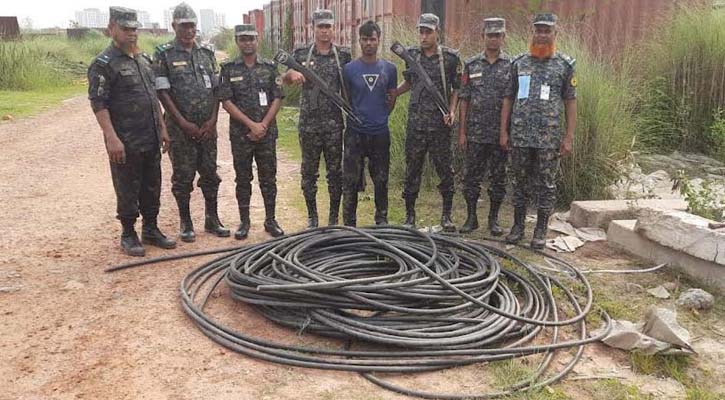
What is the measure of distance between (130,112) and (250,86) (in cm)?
→ 88

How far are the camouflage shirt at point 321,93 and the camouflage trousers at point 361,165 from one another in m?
0.20

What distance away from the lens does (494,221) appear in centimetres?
488

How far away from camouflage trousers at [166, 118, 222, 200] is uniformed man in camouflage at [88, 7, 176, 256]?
0.14 m

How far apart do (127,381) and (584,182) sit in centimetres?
441

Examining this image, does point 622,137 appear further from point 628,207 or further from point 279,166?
point 279,166

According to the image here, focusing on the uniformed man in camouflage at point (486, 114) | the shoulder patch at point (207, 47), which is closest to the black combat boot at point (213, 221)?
the shoulder patch at point (207, 47)

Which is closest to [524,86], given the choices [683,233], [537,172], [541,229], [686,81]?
[537,172]

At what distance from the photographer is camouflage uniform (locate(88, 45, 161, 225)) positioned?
3906mm

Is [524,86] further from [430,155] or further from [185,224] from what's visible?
[185,224]

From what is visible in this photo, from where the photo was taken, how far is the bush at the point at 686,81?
7.09m

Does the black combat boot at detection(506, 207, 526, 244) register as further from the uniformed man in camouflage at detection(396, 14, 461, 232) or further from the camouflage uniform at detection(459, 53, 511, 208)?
the uniformed man in camouflage at detection(396, 14, 461, 232)

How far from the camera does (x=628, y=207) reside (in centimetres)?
490

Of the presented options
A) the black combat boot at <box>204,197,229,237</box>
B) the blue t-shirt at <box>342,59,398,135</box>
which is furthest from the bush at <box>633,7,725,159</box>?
the black combat boot at <box>204,197,229,237</box>

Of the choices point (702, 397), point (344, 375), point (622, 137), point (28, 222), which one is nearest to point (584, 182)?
point (622, 137)
